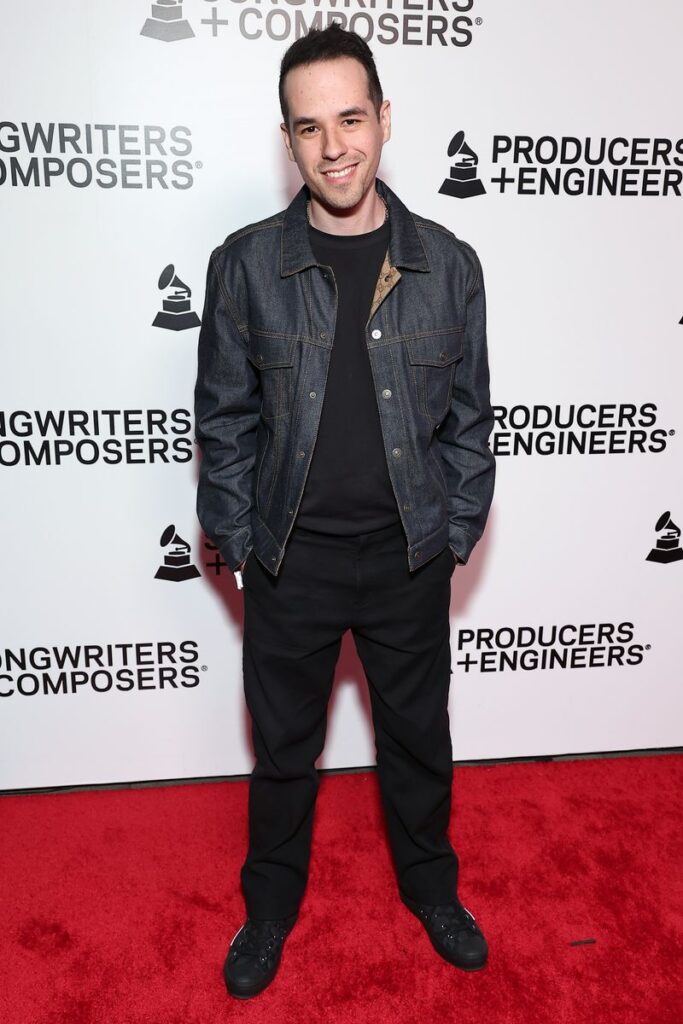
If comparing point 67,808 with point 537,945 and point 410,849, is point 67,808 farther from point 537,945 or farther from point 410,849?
point 537,945

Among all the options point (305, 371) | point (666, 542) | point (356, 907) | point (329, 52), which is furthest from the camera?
point (666, 542)

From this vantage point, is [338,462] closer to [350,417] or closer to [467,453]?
[350,417]

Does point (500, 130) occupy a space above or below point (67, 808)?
above

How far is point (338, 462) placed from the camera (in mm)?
1843

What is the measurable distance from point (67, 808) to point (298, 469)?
1.49 meters

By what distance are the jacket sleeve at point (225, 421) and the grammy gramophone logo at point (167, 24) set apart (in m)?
0.66

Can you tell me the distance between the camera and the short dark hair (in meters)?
→ 1.68

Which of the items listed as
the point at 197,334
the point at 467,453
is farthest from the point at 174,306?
the point at 467,453

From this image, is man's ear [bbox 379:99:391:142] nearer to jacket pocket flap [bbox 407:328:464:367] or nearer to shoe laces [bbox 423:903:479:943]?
jacket pocket flap [bbox 407:328:464:367]

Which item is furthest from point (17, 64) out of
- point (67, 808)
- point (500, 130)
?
point (67, 808)

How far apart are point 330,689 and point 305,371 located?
76cm

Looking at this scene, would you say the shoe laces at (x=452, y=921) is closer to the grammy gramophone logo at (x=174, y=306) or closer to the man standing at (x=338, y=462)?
the man standing at (x=338, y=462)

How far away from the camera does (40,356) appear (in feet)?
7.67

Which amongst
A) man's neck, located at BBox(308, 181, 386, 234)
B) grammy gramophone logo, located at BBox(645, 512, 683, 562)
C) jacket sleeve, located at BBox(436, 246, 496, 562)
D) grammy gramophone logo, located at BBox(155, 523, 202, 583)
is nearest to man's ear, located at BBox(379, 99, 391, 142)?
man's neck, located at BBox(308, 181, 386, 234)
